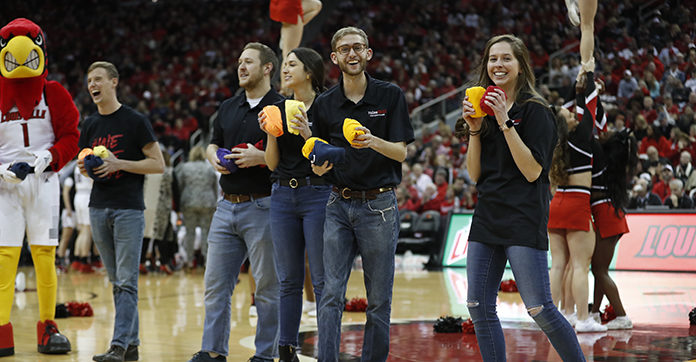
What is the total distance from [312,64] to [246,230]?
108 cm

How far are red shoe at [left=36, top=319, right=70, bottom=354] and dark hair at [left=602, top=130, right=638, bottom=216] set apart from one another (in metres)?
4.39

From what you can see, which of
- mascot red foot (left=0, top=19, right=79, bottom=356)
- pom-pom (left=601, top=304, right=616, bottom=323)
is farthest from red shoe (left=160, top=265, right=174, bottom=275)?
pom-pom (left=601, top=304, right=616, bottom=323)

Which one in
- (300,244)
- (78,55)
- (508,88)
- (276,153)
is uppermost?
(78,55)

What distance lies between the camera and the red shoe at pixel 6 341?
534 cm

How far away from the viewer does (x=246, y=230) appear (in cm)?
471

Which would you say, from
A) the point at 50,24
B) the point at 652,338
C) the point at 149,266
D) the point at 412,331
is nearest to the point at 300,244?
the point at 412,331

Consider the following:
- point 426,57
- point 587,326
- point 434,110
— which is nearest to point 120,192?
point 587,326

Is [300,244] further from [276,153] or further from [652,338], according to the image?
[652,338]

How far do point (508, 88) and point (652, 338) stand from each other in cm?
301

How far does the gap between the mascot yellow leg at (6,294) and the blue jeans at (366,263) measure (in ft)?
8.25

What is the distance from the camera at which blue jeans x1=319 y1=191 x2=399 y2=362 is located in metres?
4.05

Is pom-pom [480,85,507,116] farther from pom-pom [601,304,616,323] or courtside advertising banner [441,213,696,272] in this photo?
courtside advertising banner [441,213,696,272]

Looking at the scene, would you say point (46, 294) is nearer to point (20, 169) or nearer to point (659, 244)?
point (20, 169)

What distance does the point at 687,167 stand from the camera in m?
12.3
